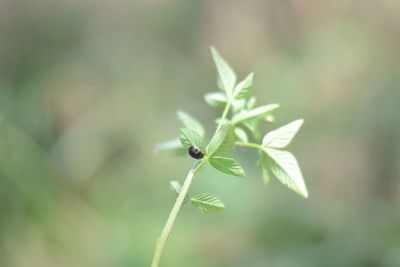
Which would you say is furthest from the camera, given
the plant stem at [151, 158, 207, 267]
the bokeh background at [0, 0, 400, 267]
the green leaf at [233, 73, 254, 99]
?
the bokeh background at [0, 0, 400, 267]

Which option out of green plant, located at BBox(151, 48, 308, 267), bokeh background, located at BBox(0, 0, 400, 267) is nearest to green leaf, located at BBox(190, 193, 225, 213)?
green plant, located at BBox(151, 48, 308, 267)

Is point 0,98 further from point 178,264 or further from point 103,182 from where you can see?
point 178,264

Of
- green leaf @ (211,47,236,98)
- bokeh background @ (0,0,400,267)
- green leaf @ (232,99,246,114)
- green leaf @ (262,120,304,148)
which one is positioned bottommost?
green leaf @ (262,120,304,148)

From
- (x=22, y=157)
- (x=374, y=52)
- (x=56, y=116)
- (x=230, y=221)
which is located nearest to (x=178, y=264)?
(x=230, y=221)

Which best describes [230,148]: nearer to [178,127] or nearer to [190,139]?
[190,139]

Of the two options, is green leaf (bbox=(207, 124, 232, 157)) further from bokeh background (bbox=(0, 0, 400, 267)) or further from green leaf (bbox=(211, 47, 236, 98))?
bokeh background (bbox=(0, 0, 400, 267))
